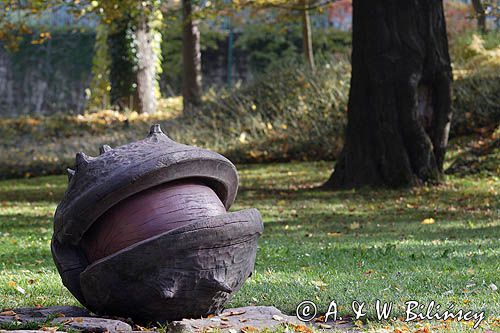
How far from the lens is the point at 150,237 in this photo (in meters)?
5.62

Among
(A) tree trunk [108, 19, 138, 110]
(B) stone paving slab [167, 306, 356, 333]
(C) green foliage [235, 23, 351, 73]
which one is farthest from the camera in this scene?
(C) green foliage [235, 23, 351, 73]

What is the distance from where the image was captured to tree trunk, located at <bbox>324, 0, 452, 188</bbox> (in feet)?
50.4

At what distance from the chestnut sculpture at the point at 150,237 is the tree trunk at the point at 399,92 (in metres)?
9.77

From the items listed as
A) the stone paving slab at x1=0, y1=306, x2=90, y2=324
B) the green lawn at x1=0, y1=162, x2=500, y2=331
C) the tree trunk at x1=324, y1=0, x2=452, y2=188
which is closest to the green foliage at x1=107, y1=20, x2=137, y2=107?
the green lawn at x1=0, y1=162, x2=500, y2=331

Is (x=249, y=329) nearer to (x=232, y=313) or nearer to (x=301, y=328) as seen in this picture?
(x=301, y=328)

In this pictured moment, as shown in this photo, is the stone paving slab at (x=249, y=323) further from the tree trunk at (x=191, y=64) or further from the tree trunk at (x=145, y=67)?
the tree trunk at (x=145, y=67)

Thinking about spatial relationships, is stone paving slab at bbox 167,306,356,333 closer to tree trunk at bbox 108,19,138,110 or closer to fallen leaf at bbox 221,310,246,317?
fallen leaf at bbox 221,310,246,317

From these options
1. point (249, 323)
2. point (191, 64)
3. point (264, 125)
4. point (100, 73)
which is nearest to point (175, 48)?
point (100, 73)

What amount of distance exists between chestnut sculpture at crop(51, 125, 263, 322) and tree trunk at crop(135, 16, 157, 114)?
20969mm

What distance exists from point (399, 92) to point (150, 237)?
10353mm

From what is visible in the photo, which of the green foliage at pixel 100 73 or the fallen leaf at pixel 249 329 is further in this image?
the green foliage at pixel 100 73

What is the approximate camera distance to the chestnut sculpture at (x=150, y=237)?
18.2ft

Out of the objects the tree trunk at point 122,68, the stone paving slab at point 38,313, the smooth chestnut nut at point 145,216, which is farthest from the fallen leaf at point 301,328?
the tree trunk at point 122,68

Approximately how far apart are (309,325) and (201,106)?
1844 centimetres
